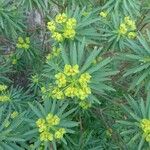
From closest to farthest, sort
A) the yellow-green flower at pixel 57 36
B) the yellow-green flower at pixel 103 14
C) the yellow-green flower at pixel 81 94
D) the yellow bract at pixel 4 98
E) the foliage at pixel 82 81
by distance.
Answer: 1. the yellow-green flower at pixel 81 94
2. the foliage at pixel 82 81
3. the yellow-green flower at pixel 57 36
4. the yellow-green flower at pixel 103 14
5. the yellow bract at pixel 4 98

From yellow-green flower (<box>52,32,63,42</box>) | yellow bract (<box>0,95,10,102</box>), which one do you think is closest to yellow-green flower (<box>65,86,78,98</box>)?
yellow-green flower (<box>52,32,63,42</box>)

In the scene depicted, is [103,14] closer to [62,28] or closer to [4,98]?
[62,28]

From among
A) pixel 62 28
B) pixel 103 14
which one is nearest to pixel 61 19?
pixel 62 28

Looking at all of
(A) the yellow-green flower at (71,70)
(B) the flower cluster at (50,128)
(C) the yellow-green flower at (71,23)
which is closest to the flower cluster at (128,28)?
(C) the yellow-green flower at (71,23)

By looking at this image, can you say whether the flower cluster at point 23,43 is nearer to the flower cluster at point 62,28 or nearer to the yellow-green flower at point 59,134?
the flower cluster at point 62,28

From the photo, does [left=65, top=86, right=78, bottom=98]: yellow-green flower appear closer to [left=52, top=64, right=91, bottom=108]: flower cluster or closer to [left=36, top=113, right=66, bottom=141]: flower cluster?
[left=52, top=64, right=91, bottom=108]: flower cluster

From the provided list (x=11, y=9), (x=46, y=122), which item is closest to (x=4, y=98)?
(x=11, y=9)

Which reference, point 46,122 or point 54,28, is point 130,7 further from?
point 46,122
